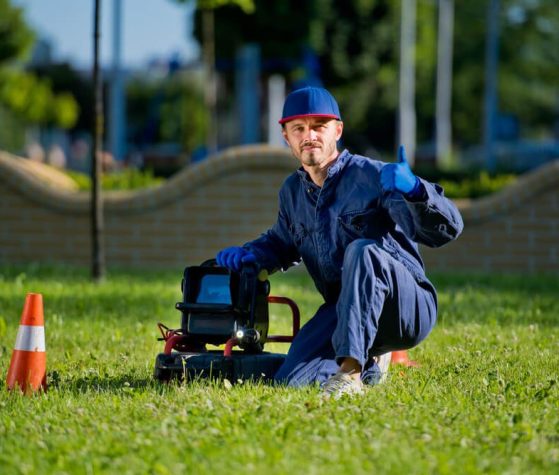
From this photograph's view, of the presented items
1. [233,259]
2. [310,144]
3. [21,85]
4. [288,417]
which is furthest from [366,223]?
[21,85]

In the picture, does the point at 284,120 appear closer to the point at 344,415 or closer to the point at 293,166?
the point at 344,415

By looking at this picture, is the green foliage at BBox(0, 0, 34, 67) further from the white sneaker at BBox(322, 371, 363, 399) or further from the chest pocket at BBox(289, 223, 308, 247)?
the white sneaker at BBox(322, 371, 363, 399)

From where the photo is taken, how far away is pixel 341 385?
16.2ft

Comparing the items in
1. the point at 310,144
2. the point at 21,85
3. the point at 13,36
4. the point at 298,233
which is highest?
the point at 13,36

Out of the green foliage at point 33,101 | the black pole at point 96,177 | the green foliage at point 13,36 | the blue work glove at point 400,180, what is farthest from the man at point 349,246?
the green foliage at point 33,101

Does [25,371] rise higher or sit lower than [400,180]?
lower

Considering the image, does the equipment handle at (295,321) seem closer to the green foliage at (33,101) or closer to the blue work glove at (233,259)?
the blue work glove at (233,259)

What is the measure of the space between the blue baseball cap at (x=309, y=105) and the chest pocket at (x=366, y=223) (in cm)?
46

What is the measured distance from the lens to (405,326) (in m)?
5.13

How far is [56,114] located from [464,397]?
170ft

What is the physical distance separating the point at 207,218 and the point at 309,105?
22.7 ft

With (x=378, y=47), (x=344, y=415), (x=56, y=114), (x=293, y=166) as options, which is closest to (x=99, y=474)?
(x=344, y=415)

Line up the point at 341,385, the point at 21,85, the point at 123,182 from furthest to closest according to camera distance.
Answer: the point at 21,85 → the point at 123,182 → the point at 341,385

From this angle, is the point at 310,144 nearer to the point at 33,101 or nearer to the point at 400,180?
the point at 400,180
